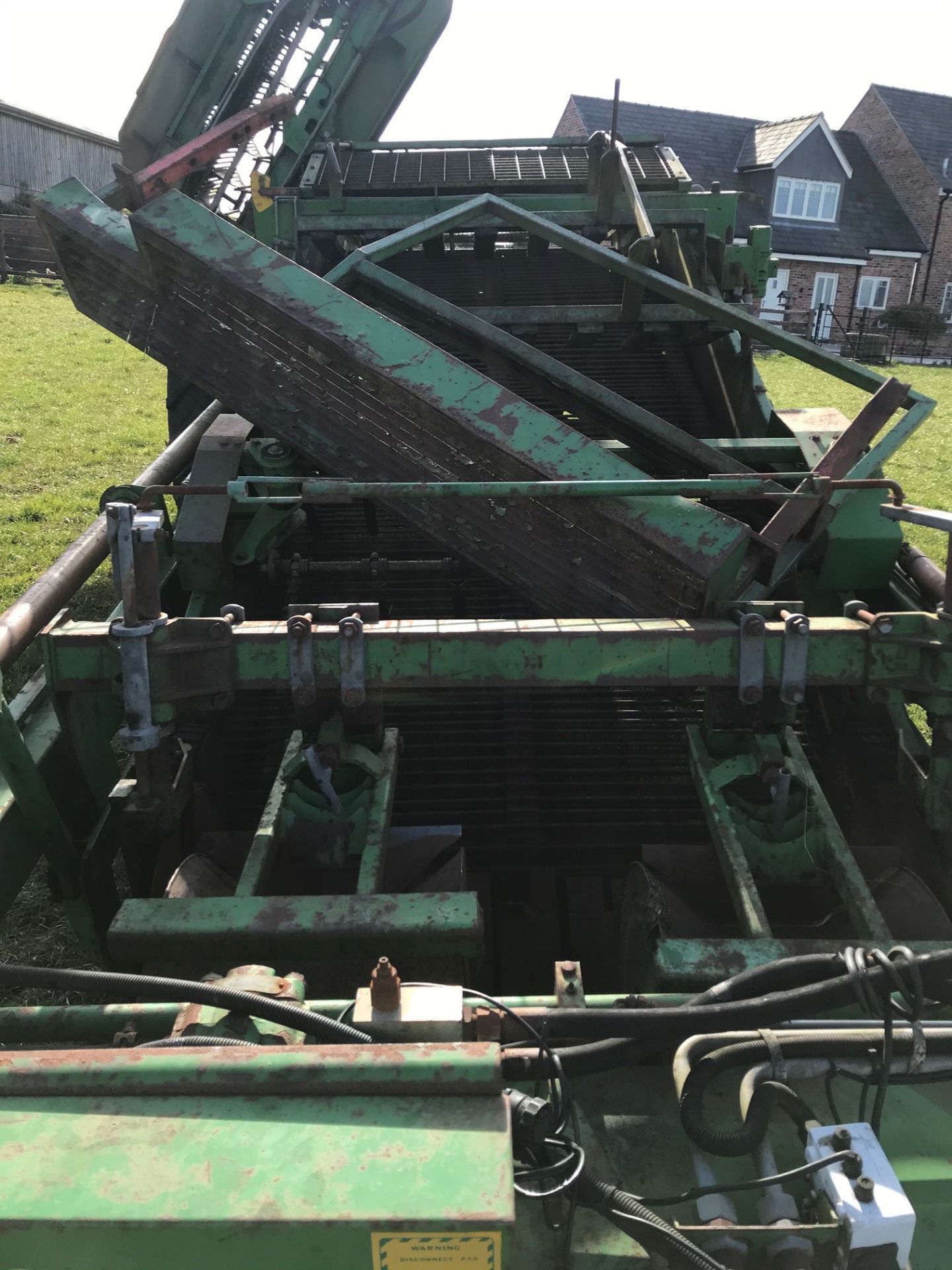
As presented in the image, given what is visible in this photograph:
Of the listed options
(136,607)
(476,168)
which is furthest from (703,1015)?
(476,168)

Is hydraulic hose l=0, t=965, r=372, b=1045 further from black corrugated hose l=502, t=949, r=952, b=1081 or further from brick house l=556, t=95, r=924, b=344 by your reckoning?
brick house l=556, t=95, r=924, b=344

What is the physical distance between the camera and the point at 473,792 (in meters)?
3.21

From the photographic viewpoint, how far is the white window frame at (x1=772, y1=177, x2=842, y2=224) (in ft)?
85.5

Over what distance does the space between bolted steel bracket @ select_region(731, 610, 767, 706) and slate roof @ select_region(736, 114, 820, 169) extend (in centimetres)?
2750

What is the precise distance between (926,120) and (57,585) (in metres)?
33.0

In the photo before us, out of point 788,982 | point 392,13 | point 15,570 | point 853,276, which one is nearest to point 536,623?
point 788,982

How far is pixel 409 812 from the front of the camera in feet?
10.2

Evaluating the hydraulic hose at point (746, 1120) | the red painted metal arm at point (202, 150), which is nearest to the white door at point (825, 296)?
→ the red painted metal arm at point (202, 150)

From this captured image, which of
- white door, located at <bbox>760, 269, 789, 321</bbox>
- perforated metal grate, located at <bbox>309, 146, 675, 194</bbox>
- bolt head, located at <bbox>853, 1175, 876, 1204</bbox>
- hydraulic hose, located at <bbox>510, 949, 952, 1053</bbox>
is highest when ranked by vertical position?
perforated metal grate, located at <bbox>309, 146, 675, 194</bbox>

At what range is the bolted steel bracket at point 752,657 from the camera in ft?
7.14

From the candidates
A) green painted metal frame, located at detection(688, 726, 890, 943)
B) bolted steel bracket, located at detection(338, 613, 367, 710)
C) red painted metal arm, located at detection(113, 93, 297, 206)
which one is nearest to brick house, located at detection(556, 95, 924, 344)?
red painted metal arm, located at detection(113, 93, 297, 206)

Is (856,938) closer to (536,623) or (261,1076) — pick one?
(536,623)

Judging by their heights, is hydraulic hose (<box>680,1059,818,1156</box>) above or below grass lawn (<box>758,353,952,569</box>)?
above

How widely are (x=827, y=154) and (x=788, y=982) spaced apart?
29.6 meters
